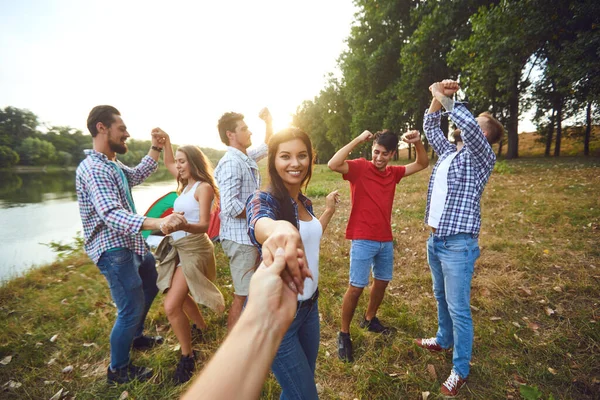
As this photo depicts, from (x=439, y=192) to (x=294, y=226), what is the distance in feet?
6.13

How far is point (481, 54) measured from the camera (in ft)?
41.8

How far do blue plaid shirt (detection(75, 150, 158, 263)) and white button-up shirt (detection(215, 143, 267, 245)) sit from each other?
0.94m

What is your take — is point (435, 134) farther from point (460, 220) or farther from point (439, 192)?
point (460, 220)

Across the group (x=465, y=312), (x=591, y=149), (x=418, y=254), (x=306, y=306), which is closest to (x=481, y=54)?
(x=418, y=254)

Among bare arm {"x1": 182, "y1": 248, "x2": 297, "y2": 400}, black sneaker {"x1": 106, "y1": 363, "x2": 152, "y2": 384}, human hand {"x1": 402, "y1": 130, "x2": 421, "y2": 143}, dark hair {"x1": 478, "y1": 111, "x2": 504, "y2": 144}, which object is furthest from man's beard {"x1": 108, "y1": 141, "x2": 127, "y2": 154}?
dark hair {"x1": 478, "y1": 111, "x2": 504, "y2": 144}

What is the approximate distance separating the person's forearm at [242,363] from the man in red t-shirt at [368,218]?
7.57ft

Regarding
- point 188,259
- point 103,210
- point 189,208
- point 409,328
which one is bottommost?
point 409,328

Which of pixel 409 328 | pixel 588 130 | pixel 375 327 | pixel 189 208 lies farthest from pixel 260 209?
pixel 588 130

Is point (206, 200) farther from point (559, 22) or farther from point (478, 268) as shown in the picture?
point (559, 22)

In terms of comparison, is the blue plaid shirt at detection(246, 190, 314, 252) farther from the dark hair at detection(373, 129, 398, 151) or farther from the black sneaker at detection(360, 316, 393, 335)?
the black sneaker at detection(360, 316, 393, 335)

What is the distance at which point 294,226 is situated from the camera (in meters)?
1.82

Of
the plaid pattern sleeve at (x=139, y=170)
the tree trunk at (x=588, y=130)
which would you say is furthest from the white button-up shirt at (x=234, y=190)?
the tree trunk at (x=588, y=130)

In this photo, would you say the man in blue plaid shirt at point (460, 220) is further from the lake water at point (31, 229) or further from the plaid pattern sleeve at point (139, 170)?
the lake water at point (31, 229)

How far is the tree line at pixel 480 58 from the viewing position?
11160 mm
